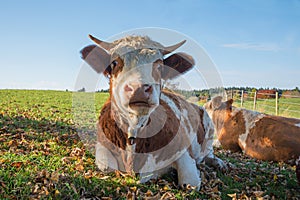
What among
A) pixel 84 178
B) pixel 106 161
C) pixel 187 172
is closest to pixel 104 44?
pixel 106 161

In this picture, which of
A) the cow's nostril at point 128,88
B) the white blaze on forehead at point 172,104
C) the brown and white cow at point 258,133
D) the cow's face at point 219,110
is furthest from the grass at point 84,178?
the cow's face at point 219,110

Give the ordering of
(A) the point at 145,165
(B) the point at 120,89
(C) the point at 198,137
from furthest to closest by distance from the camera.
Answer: (C) the point at 198,137
(A) the point at 145,165
(B) the point at 120,89

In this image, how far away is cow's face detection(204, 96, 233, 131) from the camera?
8445 millimetres

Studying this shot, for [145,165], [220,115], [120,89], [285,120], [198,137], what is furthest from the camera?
[220,115]

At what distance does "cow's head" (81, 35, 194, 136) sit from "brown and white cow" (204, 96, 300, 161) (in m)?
3.50

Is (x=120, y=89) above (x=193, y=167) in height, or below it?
above

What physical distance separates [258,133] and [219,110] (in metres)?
1.80

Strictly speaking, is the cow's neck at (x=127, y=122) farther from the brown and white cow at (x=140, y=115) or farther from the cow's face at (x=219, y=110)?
the cow's face at (x=219, y=110)

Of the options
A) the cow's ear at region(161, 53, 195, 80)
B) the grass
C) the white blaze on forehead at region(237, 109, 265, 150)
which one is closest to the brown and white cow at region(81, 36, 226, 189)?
the cow's ear at region(161, 53, 195, 80)

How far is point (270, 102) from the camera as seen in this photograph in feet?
63.1

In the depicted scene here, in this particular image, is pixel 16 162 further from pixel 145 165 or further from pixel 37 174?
pixel 145 165

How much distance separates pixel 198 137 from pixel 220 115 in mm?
3260

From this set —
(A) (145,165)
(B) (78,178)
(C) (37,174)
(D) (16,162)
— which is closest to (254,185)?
(A) (145,165)

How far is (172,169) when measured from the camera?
429cm
